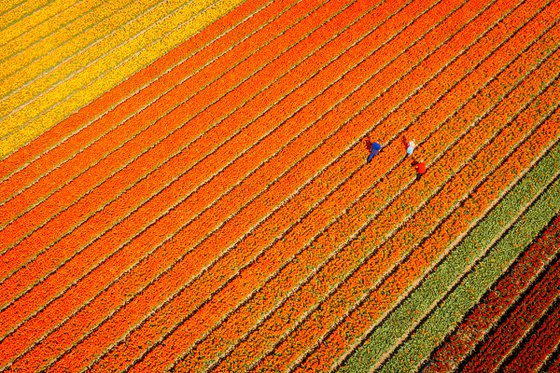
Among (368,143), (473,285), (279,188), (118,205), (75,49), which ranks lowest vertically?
(118,205)

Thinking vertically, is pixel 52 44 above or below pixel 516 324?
below

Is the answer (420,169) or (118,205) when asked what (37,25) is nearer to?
(118,205)

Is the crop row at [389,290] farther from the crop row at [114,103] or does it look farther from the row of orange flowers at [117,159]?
the crop row at [114,103]

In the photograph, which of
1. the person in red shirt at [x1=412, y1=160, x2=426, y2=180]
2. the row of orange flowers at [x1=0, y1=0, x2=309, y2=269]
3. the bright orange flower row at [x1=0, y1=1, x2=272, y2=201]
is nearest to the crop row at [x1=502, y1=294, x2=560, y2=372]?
the person in red shirt at [x1=412, y1=160, x2=426, y2=180]

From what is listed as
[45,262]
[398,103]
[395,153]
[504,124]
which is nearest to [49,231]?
[45,262]

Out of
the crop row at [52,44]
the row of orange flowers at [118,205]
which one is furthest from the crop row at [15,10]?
the row of orange flowers at [118,205]

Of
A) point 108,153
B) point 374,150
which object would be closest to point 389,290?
point 374,150

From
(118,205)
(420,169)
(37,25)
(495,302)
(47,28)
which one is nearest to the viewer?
(495,302)
